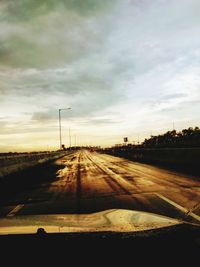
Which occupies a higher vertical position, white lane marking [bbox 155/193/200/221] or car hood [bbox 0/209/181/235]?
car hood [bbox 0/209/181/235]

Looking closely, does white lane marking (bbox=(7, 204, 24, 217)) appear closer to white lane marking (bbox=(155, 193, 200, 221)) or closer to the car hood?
white lane marking (bbox=(155, 193, 200, 221))

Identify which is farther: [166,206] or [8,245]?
[166,206]

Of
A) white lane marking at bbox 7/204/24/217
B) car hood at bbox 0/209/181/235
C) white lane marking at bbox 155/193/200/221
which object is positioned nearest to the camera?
car hood at bbox 0/209/181/235

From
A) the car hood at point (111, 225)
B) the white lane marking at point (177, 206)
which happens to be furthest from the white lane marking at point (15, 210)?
the car hood at point (111, 225)

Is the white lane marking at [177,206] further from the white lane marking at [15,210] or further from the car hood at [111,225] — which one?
the white lane marking at [15,210]

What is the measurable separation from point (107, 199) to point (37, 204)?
234 centimetres

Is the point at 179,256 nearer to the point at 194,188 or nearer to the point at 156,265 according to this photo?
the point at 156,265

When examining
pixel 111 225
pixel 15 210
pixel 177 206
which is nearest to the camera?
pixel 111 225

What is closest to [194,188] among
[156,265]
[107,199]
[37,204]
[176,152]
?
[107,199]

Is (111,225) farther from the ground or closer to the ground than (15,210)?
farther from the ground

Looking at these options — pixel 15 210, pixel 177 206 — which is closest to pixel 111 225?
pixel 177 206

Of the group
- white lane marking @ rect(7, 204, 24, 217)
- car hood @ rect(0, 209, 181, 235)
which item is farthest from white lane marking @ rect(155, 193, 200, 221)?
white lane marking @ rect(7, 204, 24, 217)

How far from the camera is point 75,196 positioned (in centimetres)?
1324

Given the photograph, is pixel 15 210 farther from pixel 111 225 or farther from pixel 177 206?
pixel 111 225
